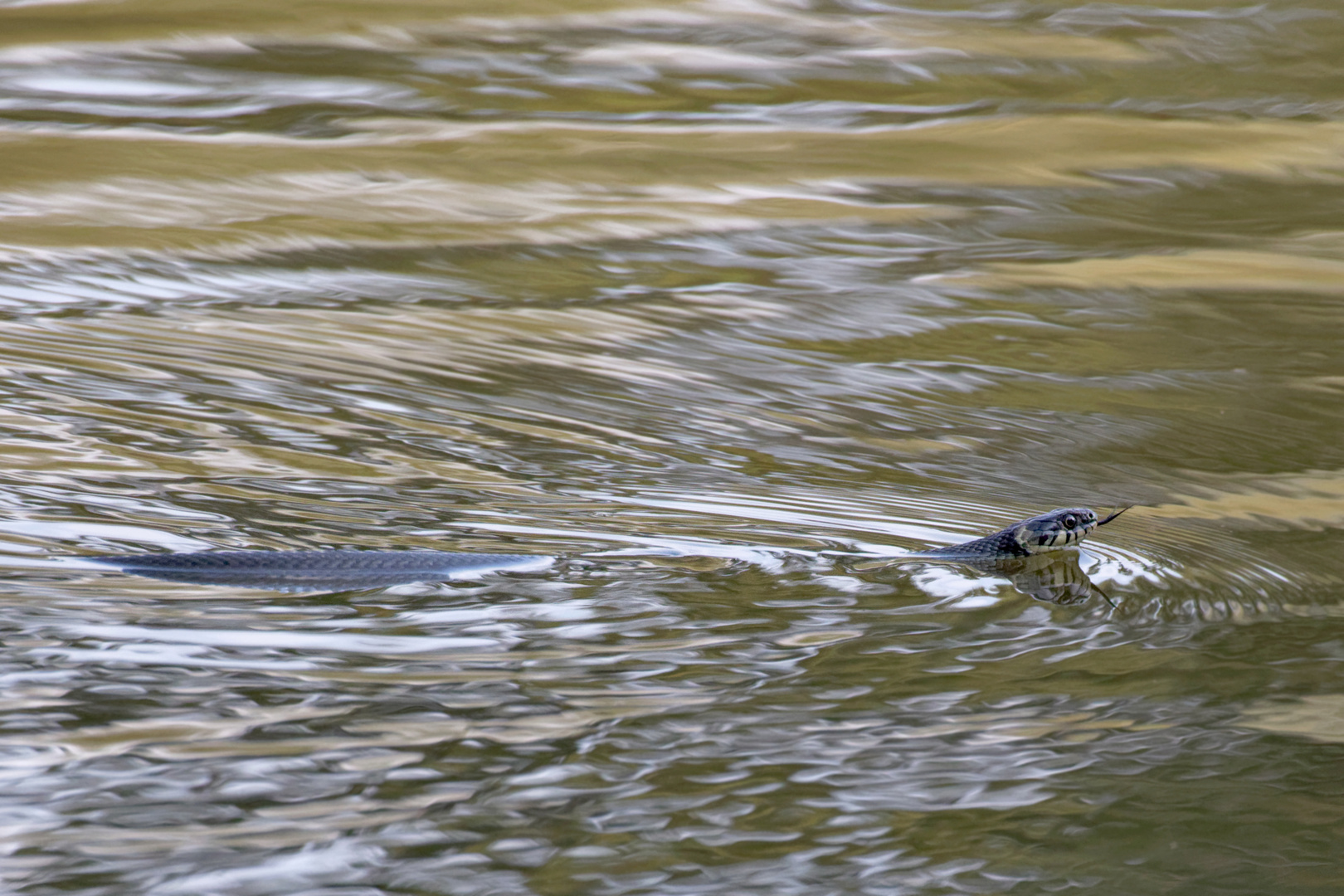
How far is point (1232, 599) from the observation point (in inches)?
83.9

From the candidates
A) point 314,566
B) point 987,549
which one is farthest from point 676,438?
point 314,566

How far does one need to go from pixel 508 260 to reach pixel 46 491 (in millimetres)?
1269

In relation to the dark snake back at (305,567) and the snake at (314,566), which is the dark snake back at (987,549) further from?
the dark snake back at (305,567)

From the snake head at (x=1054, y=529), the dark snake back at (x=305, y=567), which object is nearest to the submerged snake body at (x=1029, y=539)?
the snake head at (x=1054, y=529)

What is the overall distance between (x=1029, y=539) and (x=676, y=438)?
0.69 m

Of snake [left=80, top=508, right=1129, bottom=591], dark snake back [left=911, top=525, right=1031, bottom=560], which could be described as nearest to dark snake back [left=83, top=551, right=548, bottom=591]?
snake [left=80, top=508, right=1129, bottom=591]

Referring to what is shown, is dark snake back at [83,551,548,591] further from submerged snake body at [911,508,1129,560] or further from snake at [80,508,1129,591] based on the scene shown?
submerged snake body at [911,508,1129,560]

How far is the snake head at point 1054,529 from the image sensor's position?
90.4 inches

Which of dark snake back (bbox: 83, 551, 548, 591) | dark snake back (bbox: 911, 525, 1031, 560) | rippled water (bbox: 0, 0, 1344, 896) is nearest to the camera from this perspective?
rippled water (bbox: 0, 0, 1344, 896)

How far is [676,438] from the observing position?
8.95 feet

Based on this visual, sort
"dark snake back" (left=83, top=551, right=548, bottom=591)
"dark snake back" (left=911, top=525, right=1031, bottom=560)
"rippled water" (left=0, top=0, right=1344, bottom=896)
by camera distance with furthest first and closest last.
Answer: "dark snake back" (left=911, top=525, right=1031, bottom=560), "dark snake back" (left=83, top=551, right=548, bottom=591), "rippled water" (left=0, top=0, right=1344, bottom=896)

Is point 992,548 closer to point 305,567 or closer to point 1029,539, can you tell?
point 1029,539

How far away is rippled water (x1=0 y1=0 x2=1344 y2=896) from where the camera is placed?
4.95 feet

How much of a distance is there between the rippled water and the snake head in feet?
0.15
